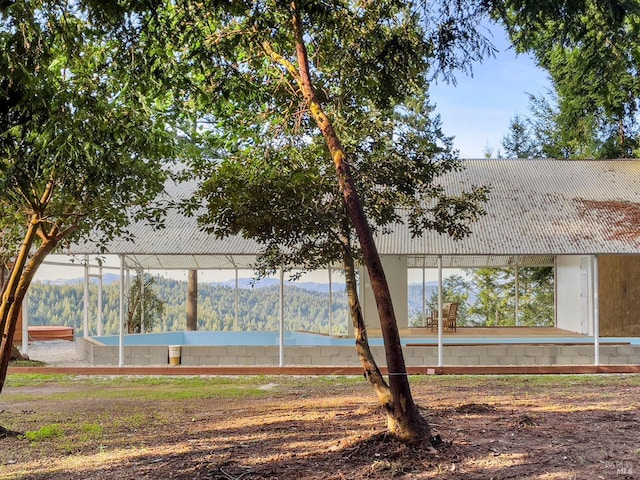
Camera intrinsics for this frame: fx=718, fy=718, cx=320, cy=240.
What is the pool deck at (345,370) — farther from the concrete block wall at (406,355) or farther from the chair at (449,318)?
the chair at (449,318)

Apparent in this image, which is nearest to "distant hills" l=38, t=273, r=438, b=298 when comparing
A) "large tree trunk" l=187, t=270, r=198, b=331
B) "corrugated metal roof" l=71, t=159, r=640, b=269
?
"large tree trunk" l=187, t=270, r=198, b=331

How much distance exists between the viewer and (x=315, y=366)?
13602 mm

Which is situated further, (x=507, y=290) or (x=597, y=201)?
(x=507, y=290)

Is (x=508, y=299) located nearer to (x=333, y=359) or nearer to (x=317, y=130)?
(x=333, y=359)

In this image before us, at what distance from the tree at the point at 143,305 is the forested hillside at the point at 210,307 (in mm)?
313

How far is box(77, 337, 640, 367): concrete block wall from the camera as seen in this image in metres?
13.6

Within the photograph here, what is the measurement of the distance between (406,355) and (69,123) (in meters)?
8.78

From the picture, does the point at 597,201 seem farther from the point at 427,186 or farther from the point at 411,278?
the point at 427,186

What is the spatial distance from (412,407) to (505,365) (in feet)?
24.5

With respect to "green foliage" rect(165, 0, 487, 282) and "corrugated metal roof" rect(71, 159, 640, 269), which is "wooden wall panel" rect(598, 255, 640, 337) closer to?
"corrugated metal roof" rect(71, 159, 640, 269)

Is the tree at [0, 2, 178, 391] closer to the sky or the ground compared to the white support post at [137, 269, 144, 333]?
closer to the sky

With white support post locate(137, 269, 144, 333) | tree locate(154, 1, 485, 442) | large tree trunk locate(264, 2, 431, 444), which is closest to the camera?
large tree trunk locate(264, 2, 431, 444)

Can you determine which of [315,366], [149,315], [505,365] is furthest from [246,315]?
[505,365]

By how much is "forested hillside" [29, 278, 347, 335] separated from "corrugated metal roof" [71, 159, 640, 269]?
4.35m
